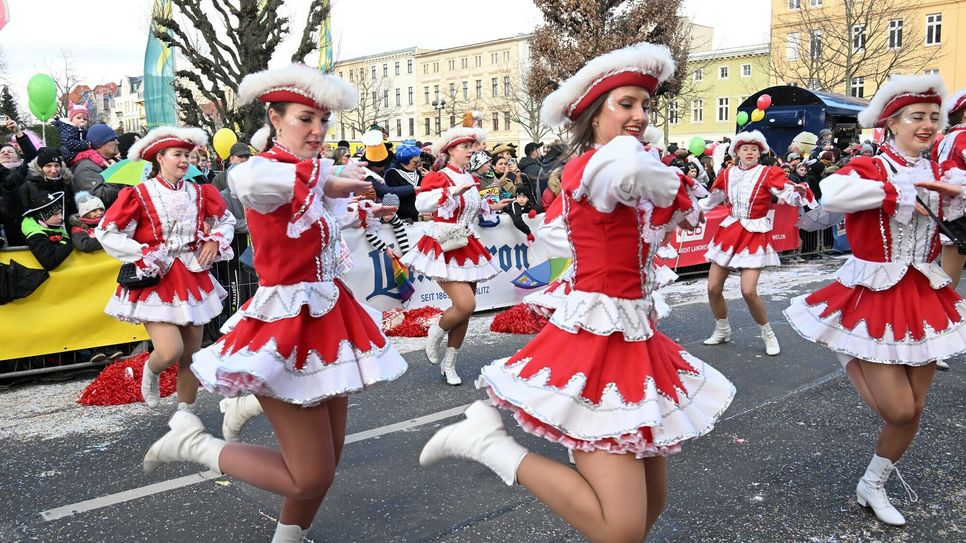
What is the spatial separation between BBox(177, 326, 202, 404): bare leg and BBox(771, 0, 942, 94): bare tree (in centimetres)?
3331

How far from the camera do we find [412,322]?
27.9 feet

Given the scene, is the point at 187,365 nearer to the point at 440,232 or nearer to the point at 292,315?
the point at 440,232

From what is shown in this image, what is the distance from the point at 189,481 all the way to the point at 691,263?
9081 mm

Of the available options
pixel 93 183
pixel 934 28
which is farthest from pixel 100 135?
pixel 934 28

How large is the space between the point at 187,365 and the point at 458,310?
6.98ft

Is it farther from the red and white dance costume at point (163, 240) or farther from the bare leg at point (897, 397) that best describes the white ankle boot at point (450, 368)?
the bare leg at point (897, 397)

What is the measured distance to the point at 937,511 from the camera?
380 centimetres

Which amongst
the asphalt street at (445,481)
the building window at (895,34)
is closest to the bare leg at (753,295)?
the asphalt street at (445,481)

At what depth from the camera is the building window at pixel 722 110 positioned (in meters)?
58.2

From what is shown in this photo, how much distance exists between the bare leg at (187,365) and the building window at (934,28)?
5150cm

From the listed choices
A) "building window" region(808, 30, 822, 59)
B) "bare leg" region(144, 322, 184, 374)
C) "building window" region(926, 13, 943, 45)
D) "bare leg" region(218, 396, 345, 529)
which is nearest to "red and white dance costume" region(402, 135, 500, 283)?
"bare leg" region(144, 322, 184, 374)

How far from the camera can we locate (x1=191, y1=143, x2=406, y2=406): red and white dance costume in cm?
275

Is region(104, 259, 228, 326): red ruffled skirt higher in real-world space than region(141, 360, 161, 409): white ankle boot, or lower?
higher

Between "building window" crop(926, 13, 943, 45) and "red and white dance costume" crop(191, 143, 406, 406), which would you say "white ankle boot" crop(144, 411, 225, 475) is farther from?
"building window" crop(926, 13, 943, 45)
